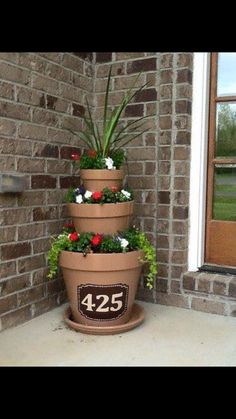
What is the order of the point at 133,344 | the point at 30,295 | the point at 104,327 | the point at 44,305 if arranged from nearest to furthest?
the point at 133,344 < the point at 104,327 < the point at 30,295 < the point at 44,305

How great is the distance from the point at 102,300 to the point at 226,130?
1236mm

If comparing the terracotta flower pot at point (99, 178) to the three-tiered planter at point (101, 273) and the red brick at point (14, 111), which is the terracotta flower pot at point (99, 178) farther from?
the red brick at point (14, 111)

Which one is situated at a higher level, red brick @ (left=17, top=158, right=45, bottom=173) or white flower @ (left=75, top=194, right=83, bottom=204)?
red brick @ (left=17, top=158, right=45, bottom=173)

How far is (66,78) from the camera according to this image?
2.41 metres

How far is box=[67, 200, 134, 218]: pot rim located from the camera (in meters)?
2.02

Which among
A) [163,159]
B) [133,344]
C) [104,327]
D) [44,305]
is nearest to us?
[133,344]

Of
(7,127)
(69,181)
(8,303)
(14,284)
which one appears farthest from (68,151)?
(8,303)

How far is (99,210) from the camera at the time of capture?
6.61 ft

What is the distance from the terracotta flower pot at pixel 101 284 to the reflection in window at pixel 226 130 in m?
0.83

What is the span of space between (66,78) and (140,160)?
665mm

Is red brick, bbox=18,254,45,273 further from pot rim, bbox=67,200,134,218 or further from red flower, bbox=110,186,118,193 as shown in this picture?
red flower, bbox=110,186,118,193

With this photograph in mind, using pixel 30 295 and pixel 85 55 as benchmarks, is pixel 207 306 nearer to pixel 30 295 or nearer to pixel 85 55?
pixel 30 295

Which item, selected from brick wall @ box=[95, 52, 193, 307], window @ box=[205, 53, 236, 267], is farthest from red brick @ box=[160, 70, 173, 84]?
window @ box=[205, 53, 236, 267]
